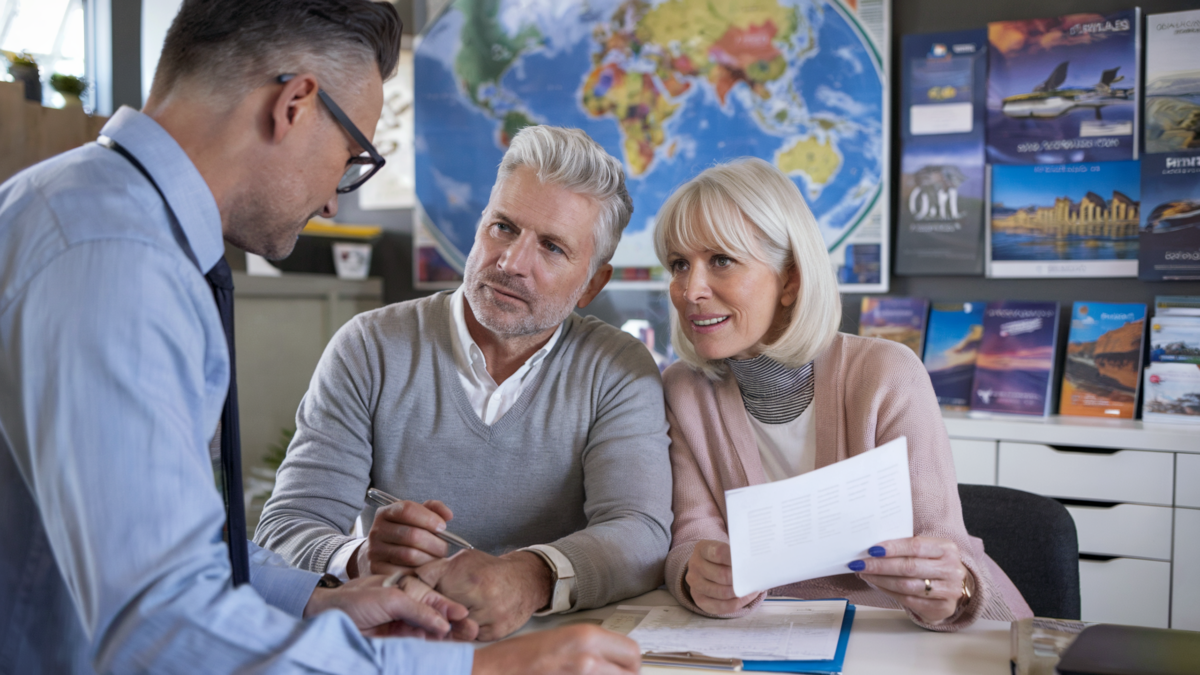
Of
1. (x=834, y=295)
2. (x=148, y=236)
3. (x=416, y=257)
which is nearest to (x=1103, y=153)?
(x=834, y=295)

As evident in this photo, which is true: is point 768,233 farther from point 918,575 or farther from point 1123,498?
point 1123,498

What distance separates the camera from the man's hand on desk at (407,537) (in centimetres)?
123

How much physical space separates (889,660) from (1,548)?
0.94 metres

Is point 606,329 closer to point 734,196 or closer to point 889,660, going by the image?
point 734,196

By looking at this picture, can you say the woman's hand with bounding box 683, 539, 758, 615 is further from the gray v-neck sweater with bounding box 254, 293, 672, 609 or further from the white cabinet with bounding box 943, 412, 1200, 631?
the white cabinet with bounding box 943, 412, 1200, 631

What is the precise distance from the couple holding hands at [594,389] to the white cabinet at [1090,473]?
1185mm

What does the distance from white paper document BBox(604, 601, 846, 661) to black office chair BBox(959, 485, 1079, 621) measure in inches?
22.5

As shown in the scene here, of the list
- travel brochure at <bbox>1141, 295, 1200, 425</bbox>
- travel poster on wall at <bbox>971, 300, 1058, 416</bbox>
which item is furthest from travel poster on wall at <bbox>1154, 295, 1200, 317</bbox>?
travel poster on wall at <bbox>971, 300, 1058, 416</bbox>

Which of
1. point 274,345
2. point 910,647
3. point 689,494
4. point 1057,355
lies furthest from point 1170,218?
point 274,345

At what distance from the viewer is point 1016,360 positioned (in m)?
2.78

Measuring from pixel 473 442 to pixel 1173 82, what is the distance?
2.46m

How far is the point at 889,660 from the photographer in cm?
103

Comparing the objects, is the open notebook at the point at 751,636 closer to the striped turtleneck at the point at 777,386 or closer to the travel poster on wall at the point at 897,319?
the striped turtleneck at the point at 777,386

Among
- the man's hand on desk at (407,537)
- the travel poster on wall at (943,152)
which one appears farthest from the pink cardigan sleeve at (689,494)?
the travel poster on wall at (943,152)
